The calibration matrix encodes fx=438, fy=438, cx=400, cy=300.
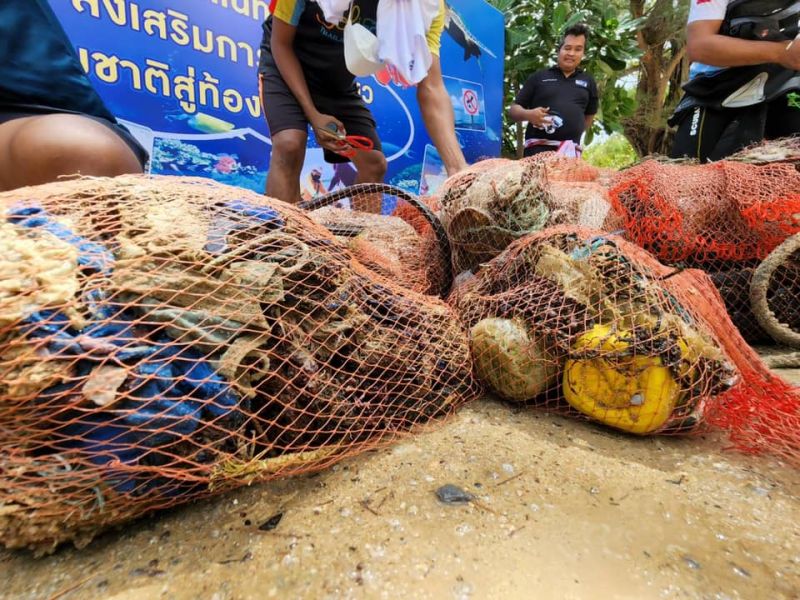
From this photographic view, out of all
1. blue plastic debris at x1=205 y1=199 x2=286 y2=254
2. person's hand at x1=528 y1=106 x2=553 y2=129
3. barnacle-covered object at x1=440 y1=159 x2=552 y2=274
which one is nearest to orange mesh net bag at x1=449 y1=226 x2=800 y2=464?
barnacle-covered object at x1=440 y1=159 x2=552 y2=274

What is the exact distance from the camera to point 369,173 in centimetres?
312

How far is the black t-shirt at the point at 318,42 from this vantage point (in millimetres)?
2520

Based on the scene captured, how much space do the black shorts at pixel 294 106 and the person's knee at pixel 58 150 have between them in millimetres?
1408

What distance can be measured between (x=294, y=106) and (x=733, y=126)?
2.84 m

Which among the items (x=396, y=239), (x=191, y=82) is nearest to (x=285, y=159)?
(x=396, y=239)

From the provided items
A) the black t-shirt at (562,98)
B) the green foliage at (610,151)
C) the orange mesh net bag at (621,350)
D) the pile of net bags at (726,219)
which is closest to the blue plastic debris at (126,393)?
the orange mesh net bag at (621,350)

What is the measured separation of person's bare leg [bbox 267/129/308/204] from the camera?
8.70ft

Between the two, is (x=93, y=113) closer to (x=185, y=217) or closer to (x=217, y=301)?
(x=185, y=217)

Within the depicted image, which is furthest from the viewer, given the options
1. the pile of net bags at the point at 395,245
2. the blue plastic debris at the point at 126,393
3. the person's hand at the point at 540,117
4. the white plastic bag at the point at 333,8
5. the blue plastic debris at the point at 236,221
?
the person's hand at the point at 540,117

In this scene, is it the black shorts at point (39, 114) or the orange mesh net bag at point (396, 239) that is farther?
the orange mesh net bag at point (396, 239)

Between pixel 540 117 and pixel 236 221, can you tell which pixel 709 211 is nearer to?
pixel 236 221

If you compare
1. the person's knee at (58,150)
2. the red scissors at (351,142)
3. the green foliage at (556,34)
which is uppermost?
the green foliage at (556,34)

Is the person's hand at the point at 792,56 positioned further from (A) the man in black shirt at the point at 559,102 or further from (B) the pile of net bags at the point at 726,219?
(A) the man in black shirt at the point at 559,102

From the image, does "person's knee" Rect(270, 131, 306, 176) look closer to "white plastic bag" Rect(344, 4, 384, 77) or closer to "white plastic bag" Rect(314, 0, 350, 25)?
"white plastic bag" Rect(344, 4, 384, 77)
